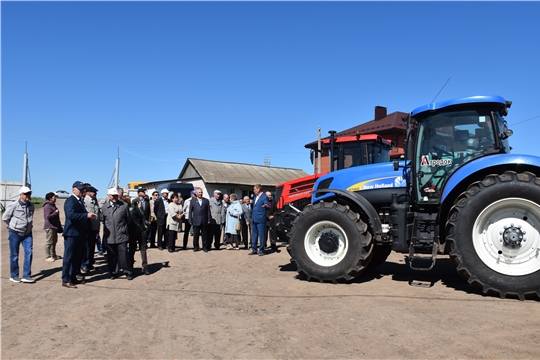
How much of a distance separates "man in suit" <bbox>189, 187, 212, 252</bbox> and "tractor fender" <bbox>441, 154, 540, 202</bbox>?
7130 millimetres

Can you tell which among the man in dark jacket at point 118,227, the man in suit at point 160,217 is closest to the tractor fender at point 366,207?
the man in dark jacket at point 118,227

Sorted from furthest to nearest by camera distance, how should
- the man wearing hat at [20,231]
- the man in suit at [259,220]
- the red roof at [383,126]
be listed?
the red roof at [383,126]
the man in suit at [259,220]
the man wearing hat at [20,231]

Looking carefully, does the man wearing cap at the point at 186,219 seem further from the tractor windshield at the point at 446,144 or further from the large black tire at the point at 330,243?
the tractor windshield at the point at 446,144

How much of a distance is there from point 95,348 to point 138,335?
1.62 ft

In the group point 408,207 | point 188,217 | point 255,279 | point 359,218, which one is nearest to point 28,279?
point 255,279

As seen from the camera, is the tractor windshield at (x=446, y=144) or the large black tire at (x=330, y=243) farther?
the large black tire at (x=330, y=243)

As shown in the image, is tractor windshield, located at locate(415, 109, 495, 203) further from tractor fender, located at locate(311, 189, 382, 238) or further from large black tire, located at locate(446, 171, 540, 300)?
tractor fender, located at locate(311, 189, 382, 238)

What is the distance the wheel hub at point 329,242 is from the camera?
24.3 ft

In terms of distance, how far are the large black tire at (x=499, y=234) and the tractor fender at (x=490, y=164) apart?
0.17 m

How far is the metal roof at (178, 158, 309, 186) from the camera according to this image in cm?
3250

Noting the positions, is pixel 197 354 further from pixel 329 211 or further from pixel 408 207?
pixel 408 207

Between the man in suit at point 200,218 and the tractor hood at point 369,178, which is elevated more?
the tractor hood at point 369,178

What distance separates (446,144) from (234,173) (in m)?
28.5

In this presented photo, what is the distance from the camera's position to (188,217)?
12.6 m
